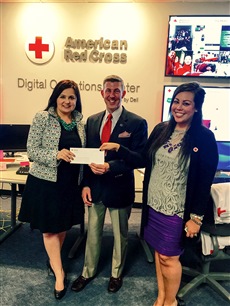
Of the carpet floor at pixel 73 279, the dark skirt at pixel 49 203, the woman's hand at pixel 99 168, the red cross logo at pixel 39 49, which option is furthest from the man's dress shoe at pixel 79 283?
the red cross logo at pixel 39 49

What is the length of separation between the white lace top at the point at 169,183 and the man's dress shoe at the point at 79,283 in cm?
89

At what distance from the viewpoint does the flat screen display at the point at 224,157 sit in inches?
115

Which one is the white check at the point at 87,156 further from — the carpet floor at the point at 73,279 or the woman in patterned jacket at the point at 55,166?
the carpet floor at the point at 73,279

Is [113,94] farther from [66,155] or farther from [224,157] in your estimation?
[224,157]

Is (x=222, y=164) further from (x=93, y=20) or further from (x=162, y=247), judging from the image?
(x=93, y=20)

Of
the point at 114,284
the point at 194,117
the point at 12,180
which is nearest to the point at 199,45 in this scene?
the point at 194,117

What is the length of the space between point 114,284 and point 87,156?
1.02 meters

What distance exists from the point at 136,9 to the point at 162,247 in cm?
281

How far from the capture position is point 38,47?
138 inches

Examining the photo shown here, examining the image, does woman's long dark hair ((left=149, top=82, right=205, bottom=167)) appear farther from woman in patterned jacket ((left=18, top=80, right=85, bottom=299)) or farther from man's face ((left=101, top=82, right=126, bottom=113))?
woman in patterned jacket ((left=18, top=80, right=85, bottom=299))

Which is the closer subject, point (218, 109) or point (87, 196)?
point (87, 196)

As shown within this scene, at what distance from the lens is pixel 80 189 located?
1.99m

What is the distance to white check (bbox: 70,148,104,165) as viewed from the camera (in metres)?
1.72

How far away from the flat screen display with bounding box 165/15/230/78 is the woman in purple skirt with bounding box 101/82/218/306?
1.87 m
